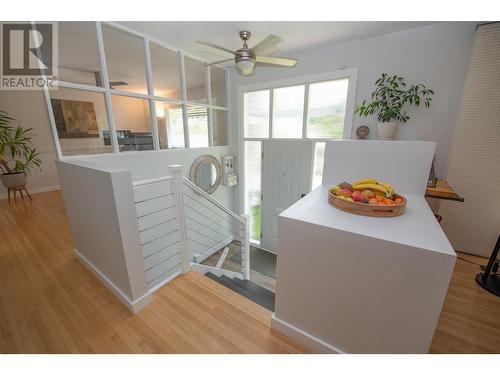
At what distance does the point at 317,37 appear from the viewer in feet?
8.35

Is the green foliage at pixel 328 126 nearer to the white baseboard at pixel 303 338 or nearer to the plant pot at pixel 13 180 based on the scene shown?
the white baseboard at pixel 303 338

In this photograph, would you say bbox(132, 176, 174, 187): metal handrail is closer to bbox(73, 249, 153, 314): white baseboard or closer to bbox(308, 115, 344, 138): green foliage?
bbox(73, 249, 153, 314): white baseboard

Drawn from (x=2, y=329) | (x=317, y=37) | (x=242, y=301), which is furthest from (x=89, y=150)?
(x=317, y=37)

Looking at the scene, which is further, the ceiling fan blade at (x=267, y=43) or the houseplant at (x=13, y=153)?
the houseplant at (x=13, y=153)

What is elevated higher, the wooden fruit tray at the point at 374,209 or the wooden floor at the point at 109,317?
the wooden fruit tray at the point at 374,209

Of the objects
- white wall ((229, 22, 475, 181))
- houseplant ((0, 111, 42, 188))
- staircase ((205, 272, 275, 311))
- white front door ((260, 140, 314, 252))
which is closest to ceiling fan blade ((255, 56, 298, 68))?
white wall ((229, 22, 475, 181))

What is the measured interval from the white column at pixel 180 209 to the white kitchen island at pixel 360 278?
1.03 metres

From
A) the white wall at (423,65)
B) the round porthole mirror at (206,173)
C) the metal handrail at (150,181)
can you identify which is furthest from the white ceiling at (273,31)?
the metal handrail at (150,181)

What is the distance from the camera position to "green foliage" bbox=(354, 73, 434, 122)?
2.34 metres

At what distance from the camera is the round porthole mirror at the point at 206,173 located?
135 inches

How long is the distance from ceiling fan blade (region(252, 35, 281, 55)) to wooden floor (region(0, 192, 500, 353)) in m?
2.23

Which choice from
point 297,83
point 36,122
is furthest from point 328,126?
point 36,122
